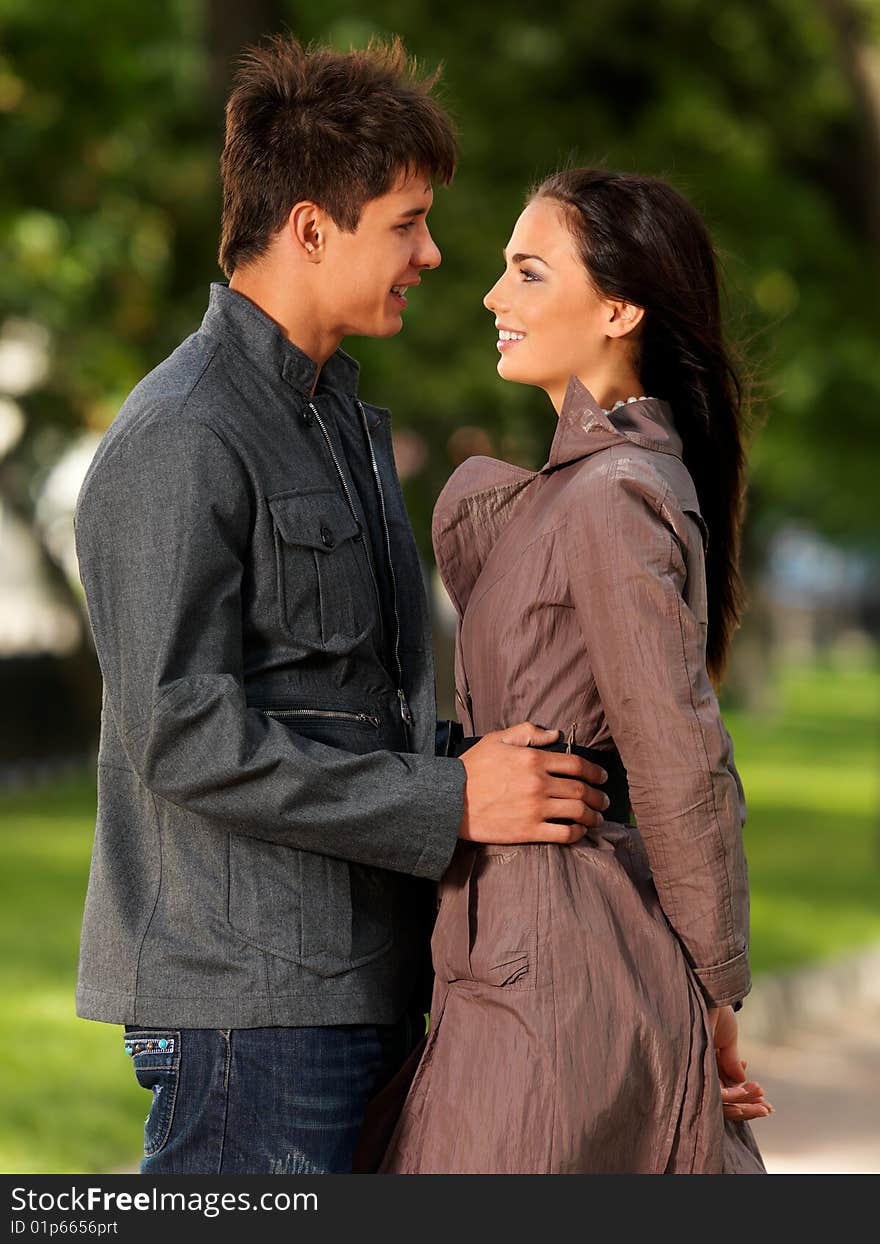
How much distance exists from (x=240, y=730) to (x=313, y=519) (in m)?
0.38

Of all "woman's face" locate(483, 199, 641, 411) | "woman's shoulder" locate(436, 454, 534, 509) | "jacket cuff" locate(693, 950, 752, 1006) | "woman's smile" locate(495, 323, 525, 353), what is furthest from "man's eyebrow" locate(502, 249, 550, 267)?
"jacket cuff" locate(693, 950, 752, 1006)

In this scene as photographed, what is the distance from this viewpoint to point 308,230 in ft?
10.3

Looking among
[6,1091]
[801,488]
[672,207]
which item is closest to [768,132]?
[6,1091]

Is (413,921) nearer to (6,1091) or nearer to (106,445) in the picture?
(106,445)

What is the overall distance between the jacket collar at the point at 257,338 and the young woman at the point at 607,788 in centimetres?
35

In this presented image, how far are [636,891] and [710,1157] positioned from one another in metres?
0.41

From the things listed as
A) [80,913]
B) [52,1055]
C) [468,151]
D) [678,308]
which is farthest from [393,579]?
[468,151]

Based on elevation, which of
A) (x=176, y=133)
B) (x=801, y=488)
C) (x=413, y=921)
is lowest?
(x=413, y=921)

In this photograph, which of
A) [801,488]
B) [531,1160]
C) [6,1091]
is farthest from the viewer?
[801,488]

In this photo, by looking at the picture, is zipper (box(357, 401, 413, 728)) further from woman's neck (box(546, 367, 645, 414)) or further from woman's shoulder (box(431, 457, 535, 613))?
woman's neck (box(546, 367, 645, 414))

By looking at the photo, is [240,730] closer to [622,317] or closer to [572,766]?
[572,766]

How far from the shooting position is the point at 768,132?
1391cm

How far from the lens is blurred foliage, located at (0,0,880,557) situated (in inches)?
425

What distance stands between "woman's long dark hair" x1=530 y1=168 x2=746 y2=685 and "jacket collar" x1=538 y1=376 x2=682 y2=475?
92mm
